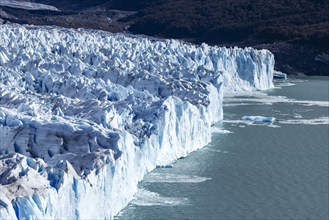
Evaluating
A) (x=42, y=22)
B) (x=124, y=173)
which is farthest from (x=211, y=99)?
(x=42, y=22)

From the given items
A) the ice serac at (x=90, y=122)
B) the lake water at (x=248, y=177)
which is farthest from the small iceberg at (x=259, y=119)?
the ice serac at (x=90, y=122)

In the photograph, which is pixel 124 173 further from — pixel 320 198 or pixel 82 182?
pixel 320 198

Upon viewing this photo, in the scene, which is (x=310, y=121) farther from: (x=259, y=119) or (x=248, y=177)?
(x=248, y=177)

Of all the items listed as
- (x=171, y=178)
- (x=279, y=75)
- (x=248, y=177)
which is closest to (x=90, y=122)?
(x=171, y=178)

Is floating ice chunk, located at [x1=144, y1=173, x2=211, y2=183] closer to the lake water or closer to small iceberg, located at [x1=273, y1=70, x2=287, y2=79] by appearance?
the lake water

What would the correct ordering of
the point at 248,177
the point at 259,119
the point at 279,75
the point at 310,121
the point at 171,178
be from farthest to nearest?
the point at 279,75, the point at 310,121, the point at 259,119, the point at 248,177, the point at 171,178

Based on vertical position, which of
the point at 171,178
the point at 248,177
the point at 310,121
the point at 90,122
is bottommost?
the point at 248,177

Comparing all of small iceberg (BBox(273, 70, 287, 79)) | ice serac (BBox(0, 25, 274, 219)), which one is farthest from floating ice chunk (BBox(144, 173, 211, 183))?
small iceberg (BBox(273, 70, 287, 79))
